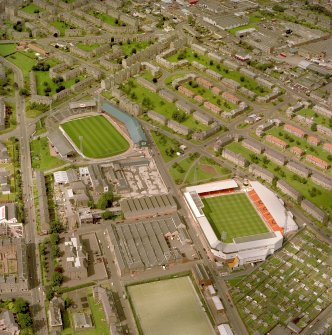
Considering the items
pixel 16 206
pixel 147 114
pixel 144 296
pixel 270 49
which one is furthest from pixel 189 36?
pixel 144 296

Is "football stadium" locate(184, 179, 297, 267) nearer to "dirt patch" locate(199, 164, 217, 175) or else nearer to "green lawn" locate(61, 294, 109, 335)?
"dirt patch" locate(199, 164, 217, 175)

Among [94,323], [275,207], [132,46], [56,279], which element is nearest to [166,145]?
[275,207]

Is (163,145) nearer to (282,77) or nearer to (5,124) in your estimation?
(5,124)

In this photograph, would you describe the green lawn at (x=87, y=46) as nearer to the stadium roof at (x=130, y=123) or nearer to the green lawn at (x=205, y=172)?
the stadium roof at (x=130, y=123)

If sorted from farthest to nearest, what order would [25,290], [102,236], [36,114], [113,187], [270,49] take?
[270,49] < [36,114] < [113,187] < [102,236] < [25,290]

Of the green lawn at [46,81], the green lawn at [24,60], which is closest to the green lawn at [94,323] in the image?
the green lawn at [46,81]

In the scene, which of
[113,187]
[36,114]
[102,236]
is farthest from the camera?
[36,114]

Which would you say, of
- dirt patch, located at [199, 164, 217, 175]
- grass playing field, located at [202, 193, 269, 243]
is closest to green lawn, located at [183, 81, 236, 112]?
dirt patch, located at [199, 164, 217, 175]

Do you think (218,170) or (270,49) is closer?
(218,170)
